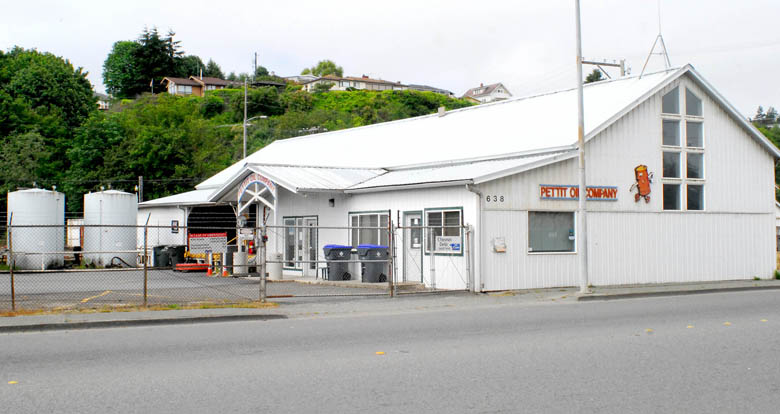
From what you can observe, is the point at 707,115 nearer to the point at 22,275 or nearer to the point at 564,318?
the point at 564,318

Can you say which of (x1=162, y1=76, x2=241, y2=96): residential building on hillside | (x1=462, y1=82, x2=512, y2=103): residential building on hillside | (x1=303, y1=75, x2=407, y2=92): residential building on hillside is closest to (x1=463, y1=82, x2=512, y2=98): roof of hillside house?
(x1=462, y1=82, x2=512, y2=103): residential building on hillside

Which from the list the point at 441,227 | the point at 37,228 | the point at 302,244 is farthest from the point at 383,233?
the point at 37,228

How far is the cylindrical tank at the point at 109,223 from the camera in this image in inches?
1510

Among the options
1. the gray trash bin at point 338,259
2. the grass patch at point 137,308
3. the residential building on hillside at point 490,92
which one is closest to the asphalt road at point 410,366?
the grass patch at point 137,308

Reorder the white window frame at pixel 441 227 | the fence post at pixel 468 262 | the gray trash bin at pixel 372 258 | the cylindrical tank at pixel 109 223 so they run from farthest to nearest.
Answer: the cylindrical tank at pixel 109 223, the gray trash bin at pixel 372 258, the white window frame at pixel 441 227, the fence post at pixel 468 262

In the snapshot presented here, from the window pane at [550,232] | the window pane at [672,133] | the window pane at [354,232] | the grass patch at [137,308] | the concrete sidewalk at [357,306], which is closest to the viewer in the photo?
the concrete sidewalk at [357,306]

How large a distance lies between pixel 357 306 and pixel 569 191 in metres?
8.79

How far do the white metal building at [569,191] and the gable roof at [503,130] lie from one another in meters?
0.09

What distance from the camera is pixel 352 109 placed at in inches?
3959

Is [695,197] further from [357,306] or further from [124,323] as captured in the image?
[124,323]

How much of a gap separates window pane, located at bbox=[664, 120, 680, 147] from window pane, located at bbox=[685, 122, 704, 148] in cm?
48

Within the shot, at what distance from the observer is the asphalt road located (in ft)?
24.7

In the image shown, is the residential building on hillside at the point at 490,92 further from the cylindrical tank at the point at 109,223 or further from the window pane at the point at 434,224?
the window pane at the point at 434,224

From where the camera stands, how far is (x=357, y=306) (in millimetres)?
17656
